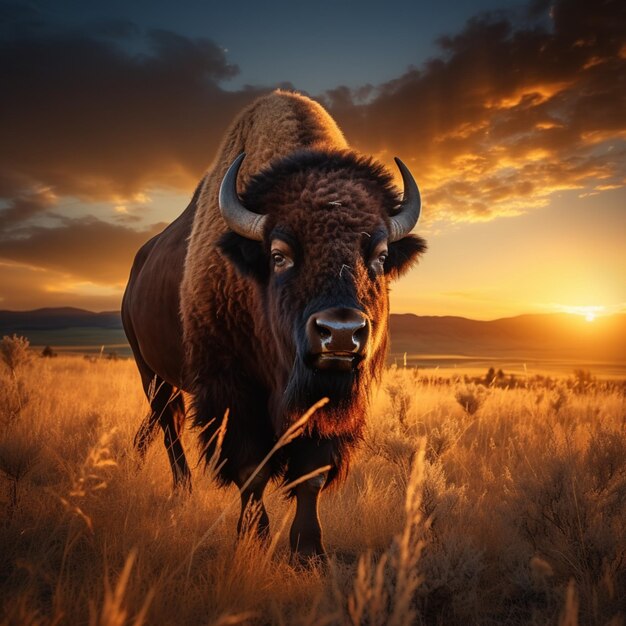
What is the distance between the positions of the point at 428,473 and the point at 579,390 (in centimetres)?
1461

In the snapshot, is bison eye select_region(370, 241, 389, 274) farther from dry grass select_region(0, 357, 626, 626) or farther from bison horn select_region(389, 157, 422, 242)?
dry grass select_region(0, 357, 626, 626)

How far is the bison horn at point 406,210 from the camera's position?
148 inches

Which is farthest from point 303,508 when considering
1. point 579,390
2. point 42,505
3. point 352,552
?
point 579,390

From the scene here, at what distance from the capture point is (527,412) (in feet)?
30.5

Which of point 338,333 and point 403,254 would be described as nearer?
point 338,333

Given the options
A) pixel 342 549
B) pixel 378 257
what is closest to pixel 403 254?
pixel 378 257

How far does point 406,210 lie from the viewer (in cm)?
392

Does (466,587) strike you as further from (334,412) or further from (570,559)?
(334,412)

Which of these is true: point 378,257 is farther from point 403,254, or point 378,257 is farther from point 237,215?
point 237,215

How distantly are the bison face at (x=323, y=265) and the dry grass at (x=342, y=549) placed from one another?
774 millimetres

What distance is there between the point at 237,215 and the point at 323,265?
902mm

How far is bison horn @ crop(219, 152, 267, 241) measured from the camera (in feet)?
11.8

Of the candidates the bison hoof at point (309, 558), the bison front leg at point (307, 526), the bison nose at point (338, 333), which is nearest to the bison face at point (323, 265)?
the bison nose at point (338, 333)

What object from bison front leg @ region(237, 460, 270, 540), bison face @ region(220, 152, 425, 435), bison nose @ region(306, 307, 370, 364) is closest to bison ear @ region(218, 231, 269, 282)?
bison face @ region(220, 152, 425, 435)
